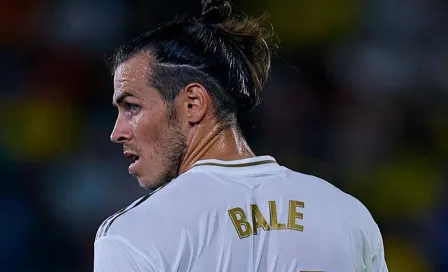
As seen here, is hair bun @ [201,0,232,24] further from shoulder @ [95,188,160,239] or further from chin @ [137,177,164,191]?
shoulder @ [95,188,160,239]

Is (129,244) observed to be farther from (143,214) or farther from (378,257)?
(378,257)

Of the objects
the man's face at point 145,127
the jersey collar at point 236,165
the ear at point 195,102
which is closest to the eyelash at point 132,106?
the man's face at point 145,127

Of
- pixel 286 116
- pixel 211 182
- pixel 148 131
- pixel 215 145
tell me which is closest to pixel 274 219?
pixel 211 182

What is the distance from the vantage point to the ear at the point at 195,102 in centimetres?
204

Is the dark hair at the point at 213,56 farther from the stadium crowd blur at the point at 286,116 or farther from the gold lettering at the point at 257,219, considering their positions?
the stadium crowd blur at the point at 286,116

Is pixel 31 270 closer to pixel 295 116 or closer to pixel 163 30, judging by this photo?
pixel 295 116

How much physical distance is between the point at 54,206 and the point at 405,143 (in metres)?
2.38

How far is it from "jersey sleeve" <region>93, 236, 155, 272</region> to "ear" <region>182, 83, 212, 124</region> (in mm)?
463

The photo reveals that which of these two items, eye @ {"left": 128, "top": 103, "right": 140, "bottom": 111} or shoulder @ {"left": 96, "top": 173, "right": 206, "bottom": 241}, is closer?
shoulder @ {"left": 96, "top": 173, "right": 206, "bottom": 241}

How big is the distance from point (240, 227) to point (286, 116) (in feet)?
11.4

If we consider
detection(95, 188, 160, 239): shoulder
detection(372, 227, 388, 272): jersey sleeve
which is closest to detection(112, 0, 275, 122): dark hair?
detection(95, 188, 160, 239): shoulder

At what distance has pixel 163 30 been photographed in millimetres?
2125

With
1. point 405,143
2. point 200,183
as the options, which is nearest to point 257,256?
point 200,183

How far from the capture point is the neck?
79.9 inches
